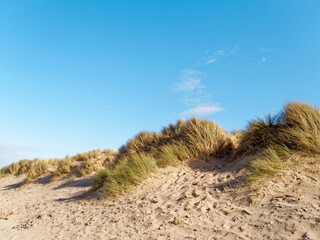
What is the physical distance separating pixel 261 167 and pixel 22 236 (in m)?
6.15

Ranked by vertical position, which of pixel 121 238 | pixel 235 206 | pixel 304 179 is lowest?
pixel 121 238

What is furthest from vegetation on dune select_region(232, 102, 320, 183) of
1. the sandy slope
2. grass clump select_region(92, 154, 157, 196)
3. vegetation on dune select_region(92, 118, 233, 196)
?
grass clump select_region(92, 154, 157, 196)

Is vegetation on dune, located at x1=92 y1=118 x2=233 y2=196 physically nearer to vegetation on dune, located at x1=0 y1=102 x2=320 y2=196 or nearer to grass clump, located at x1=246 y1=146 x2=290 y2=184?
vegetation on dune, located at x1=0 y1=102 x2=320 y2=196

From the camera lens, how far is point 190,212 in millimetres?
5457

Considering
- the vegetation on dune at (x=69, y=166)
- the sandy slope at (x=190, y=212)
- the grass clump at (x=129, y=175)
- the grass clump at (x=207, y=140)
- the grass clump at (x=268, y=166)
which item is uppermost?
the vegetation on dune at (x=69, y=166)

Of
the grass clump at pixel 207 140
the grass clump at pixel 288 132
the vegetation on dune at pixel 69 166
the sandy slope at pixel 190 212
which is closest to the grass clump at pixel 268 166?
the sandy slope at pixel 190 212

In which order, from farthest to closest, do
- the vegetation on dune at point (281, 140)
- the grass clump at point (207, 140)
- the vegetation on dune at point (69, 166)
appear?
the vegetation on dune at point (69, 166)
the grass clump at point (207, 140)
the vegetation on dune at point (281, 140)

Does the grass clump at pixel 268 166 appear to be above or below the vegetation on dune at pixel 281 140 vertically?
below

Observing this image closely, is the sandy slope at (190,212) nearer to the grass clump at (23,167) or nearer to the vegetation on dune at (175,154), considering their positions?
the vegetation on dune at (175,154)

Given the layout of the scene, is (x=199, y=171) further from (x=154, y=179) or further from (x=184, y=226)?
(x=184, y=226)

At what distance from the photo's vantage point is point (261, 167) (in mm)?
5801

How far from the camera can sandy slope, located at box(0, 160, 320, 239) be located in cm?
441

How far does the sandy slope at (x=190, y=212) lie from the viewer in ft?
14.5

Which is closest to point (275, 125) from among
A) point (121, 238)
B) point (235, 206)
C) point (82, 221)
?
point (235, 206)
